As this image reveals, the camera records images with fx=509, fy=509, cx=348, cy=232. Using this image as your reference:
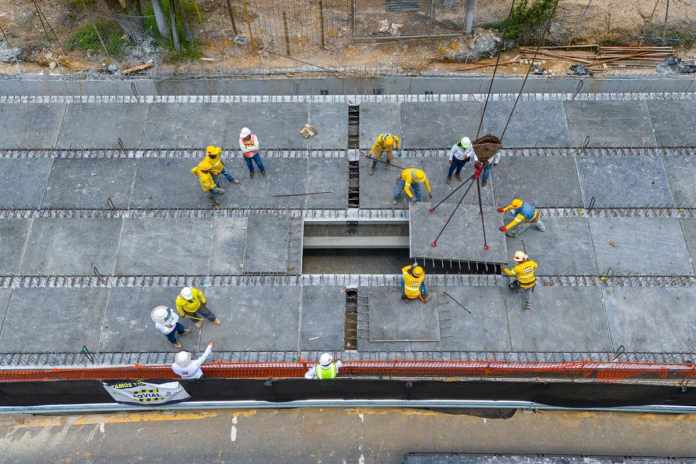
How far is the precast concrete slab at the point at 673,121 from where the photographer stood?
1430 cm

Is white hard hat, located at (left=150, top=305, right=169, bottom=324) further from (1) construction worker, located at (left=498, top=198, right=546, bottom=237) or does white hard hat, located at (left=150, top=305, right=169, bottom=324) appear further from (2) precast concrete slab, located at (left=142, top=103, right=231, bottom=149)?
(1) construction worker, located at (left=498, top=198, right=546, bottom=237)

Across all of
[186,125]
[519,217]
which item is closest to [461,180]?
[519,217]

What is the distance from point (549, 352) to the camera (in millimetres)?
11398

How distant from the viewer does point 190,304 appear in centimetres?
1075

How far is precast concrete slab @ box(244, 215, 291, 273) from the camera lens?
12.5 metres

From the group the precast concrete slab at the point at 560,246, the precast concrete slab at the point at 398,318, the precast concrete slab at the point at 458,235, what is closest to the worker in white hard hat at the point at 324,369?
the precast concrete slab at the point at 398,318

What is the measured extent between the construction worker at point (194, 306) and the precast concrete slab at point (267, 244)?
5.04ft

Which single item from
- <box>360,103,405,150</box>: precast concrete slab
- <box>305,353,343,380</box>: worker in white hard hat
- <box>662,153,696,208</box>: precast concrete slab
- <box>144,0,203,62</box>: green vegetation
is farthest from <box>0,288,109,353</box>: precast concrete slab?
<box>662,153,696,208</box>: precast concrete slab

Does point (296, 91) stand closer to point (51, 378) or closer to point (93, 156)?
point (93, 156)

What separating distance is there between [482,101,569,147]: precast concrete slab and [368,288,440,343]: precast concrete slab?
5646mm

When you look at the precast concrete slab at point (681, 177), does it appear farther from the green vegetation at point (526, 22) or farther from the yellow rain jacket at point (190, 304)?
the yellow rain jacket at point (190, 304)

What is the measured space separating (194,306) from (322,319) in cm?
291

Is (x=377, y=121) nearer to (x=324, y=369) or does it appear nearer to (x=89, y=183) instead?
(x=324, y=369)

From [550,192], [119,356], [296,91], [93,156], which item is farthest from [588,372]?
[93,156]
